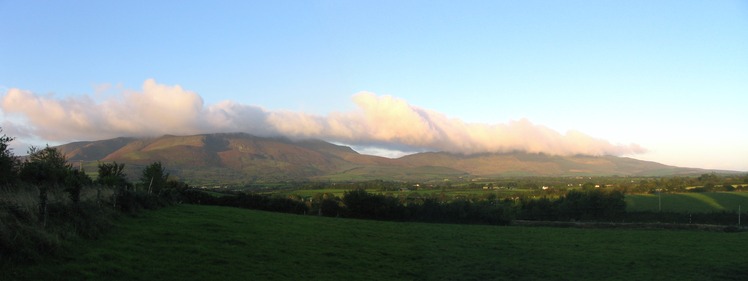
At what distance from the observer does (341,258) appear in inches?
752

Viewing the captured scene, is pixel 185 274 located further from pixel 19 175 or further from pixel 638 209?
pixel 638 209

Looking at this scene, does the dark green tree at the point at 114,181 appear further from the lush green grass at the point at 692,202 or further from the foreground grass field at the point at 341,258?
the lush green grass at the point at 692,202

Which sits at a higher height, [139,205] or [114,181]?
[114,181]

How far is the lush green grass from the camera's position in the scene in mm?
65812

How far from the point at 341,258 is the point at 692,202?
236 feet

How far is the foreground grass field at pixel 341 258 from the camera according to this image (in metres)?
13.1

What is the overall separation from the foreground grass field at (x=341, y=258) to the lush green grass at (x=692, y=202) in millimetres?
41194

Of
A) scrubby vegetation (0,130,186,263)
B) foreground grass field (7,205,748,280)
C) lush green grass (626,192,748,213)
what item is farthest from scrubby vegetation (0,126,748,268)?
lush green grass (626,192,748,213)

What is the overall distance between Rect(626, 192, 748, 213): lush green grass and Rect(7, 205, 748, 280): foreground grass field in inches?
1622

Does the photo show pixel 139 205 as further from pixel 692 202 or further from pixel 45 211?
pixel 692 202

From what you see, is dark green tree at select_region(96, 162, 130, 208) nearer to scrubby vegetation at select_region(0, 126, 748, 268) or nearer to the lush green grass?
scrubby vegetation at select_region(0, 126, 748, 268)

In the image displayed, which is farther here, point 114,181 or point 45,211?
point 114,181

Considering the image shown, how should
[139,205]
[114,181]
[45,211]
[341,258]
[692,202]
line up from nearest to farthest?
[45,211] < [341,258] < [139,205] < [114,181] < [692,202]

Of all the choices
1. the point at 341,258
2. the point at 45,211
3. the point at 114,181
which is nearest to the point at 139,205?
the point at 114,181
